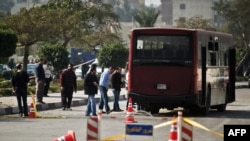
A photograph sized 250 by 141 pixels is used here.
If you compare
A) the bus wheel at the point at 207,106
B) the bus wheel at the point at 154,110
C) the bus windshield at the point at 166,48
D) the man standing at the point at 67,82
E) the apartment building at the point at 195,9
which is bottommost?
the bus wheel at the point at 154,110

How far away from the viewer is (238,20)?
8431 centimetres

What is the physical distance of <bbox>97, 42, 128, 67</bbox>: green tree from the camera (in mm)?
66312

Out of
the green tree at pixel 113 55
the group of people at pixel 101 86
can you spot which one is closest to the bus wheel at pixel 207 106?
the group of people at pixel 101 86

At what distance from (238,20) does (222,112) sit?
2072 inches

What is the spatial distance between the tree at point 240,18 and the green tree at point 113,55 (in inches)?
724

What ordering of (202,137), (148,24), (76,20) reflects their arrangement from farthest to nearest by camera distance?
(148,24) → (76,20) → (202,137)

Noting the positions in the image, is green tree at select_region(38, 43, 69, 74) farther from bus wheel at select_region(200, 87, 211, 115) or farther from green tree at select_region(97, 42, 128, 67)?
bus wheel at select_region(200, 87, 211, 115)

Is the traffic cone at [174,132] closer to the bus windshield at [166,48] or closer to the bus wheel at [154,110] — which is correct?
the bus windshield at [166,48]

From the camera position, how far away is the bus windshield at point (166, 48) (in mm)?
28516

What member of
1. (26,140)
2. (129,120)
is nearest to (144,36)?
(129,120)

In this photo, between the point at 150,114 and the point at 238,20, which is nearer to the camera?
the point at 150,114

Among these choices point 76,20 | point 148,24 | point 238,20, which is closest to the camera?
point 76,20

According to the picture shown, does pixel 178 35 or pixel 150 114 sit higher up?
pixel 178 35

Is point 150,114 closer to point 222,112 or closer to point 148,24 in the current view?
point 222,112
